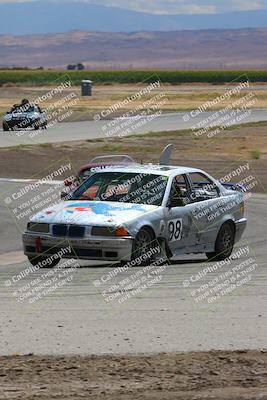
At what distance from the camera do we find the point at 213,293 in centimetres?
1166

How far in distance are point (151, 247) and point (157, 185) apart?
114cm

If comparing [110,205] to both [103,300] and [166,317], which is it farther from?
[166,317]

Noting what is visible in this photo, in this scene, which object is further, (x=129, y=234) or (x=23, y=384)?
(x=129, y=234)

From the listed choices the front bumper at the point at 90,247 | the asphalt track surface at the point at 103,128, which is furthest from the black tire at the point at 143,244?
the asphalt track surface at the point at 103,128

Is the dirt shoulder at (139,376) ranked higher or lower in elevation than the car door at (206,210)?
higher

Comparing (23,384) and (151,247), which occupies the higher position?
(23,384)

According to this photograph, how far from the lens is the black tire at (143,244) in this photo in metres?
14.5

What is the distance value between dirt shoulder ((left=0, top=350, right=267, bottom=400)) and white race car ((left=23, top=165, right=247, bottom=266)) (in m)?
6.09

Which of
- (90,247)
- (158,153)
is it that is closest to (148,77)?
(158,153)

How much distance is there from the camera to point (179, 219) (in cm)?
1545

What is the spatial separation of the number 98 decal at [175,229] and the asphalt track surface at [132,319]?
1.22 m

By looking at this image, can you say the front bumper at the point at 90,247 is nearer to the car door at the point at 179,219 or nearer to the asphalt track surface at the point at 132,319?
the asphalt track surface at the point at 132,319

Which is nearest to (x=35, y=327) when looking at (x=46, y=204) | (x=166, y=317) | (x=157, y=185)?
(x=166, y=317)

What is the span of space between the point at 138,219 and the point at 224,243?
2324 millimetres
